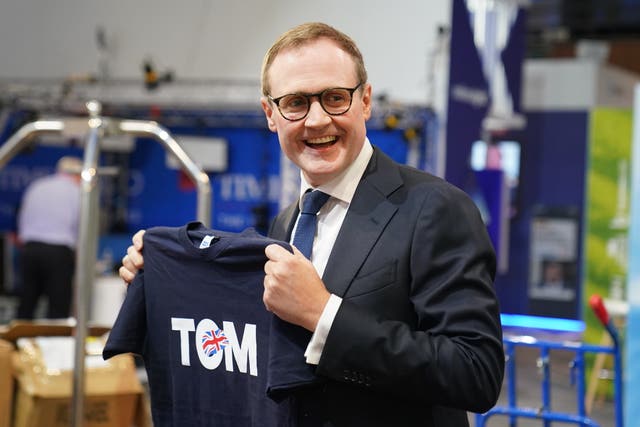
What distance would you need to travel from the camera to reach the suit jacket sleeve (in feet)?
5.26

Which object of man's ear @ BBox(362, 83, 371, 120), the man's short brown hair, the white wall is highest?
the white wall

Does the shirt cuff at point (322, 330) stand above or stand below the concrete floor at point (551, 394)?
above

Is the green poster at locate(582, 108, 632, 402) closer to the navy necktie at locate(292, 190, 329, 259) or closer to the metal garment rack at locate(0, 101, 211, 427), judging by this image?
the metal garment rack at locate(0, 101, 211, 427)

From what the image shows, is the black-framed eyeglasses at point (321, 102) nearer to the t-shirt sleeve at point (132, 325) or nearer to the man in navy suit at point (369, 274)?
the man in navy suit at point (369, 274)

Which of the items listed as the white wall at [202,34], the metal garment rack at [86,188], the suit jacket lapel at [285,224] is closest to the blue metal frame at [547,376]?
the metal garment rack at [86,188]

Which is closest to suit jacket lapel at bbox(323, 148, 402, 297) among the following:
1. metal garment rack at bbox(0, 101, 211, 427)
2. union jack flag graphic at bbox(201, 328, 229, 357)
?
union jack flag graphic at bbox(201, 328, 229, 357)

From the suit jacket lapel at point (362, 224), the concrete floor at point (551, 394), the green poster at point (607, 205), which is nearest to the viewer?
the suit jacket lapel at point (362, 224)

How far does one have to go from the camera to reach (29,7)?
11.4 m

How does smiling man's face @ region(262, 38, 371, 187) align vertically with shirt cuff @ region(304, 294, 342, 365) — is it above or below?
above

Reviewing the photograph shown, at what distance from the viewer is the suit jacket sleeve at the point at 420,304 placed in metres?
1.60

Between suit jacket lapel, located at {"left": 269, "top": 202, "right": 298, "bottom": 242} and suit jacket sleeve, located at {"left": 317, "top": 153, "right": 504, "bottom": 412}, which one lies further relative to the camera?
suit jacket lapel, located at {"left": 269, "top": 202, "right": 298, "bottom": 242}

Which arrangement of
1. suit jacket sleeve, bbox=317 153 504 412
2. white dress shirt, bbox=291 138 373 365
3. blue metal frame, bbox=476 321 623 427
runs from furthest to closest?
blue metal frame, bbox=476 321 623 427, white dress shirt, bbox=291 138 373 365, suit jacket sleeve, bbox=317 153 504 412

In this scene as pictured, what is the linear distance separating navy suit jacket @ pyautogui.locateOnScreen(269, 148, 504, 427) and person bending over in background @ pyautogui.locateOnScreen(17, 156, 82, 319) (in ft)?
21.2

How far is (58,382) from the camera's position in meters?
4.11
